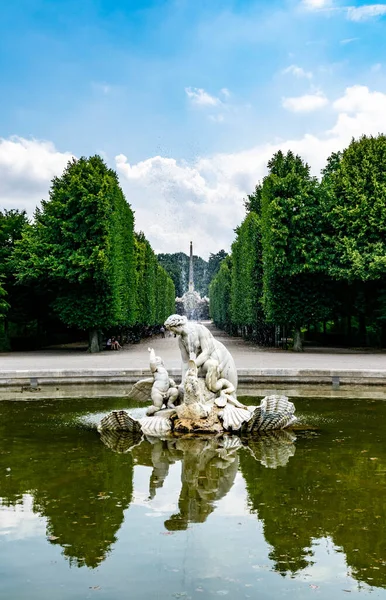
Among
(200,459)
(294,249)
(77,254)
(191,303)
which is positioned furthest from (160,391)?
(191,303)

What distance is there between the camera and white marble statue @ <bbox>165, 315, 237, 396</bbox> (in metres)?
9.75

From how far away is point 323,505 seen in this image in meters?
5.97

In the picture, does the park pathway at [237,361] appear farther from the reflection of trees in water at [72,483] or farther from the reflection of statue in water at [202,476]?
the reflection of statue in water at [202,476]

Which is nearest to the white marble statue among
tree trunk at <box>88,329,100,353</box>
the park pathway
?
the park pathway

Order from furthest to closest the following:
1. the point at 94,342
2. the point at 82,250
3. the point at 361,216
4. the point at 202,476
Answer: the point at 94,342, the point at 82,250, the point at 361,216, the point at 202,476

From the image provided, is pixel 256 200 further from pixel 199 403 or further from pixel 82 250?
pixel 199 403

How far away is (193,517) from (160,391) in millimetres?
4307

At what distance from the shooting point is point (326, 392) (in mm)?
14242

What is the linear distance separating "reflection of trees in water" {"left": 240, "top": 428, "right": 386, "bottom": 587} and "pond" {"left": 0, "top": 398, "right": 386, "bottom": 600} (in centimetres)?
1

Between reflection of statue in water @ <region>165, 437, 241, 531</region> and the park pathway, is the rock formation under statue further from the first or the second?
the park pathway

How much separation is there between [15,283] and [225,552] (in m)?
31.2

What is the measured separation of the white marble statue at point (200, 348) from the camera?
9.75 meters

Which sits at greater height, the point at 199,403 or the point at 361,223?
the point at 361,223

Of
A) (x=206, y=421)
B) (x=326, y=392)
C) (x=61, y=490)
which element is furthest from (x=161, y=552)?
(x=326, y=392)
